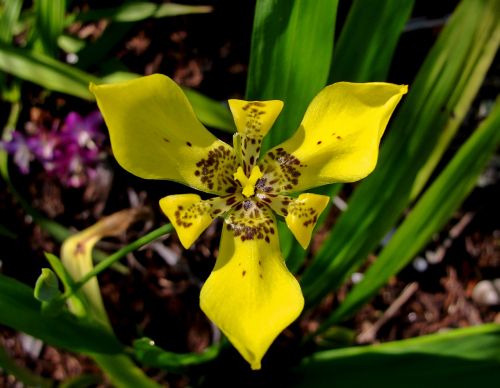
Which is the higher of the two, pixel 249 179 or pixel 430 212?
pixel 249 179

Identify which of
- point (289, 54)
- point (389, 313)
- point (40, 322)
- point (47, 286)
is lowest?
point (389, 313)

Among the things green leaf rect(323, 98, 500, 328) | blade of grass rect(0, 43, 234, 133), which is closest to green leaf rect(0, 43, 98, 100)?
blade of grass rect(0, 43, 234, 133)

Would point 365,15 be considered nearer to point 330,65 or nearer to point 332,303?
point 330,65

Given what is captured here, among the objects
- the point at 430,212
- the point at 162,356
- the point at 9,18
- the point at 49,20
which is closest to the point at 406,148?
the point at 430,212

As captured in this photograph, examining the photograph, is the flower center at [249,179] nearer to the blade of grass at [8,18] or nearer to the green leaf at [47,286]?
the green leaf at [47,286]

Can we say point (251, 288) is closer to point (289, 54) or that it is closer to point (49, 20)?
point (289, 54)

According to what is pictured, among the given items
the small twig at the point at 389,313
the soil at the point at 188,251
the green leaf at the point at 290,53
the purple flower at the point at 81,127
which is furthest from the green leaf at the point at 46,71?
the small twig at the point at 389,313
